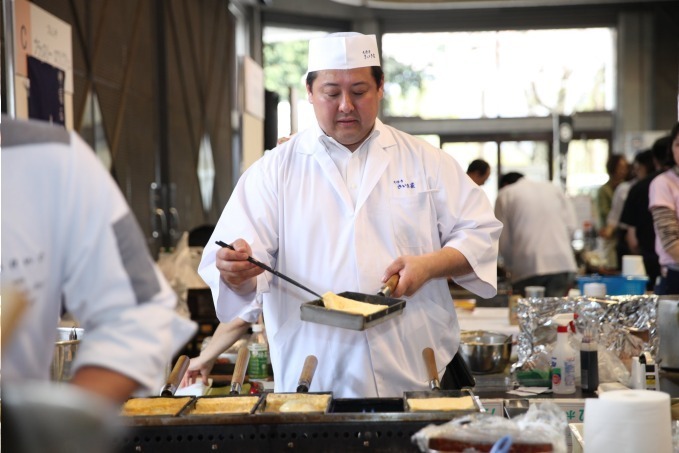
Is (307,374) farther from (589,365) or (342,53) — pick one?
(589,365)

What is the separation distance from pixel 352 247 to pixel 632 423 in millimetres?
850

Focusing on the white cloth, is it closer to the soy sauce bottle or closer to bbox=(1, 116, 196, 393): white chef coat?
the soy sauce bottle

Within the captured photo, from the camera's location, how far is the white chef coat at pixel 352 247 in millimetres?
2160

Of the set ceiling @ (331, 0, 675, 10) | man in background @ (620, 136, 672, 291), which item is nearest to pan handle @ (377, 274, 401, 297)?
man in background @ (620, 136, 672, 291)

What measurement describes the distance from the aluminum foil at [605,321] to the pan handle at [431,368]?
0.90 meters

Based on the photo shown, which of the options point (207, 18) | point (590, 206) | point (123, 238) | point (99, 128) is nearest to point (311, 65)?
point (123, 238)

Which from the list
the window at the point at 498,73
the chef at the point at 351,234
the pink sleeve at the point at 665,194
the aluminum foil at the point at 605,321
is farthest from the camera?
the window at the point at 498,73

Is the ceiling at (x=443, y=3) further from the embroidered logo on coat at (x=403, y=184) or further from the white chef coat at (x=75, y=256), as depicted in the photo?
the white chef coat at (x=75, y=256)

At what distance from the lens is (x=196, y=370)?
2545mm

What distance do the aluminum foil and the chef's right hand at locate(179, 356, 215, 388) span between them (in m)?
1.09

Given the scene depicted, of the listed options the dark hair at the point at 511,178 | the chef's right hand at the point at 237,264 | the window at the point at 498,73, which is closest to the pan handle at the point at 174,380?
the chef's right hand at the point at 237,264

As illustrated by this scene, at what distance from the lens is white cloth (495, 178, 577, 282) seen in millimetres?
5812

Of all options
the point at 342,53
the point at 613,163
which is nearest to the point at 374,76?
the point at 342,53

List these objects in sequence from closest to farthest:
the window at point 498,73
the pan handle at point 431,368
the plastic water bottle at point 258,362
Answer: the pan handle at point 431,368 → the plastic water bottle at point 258,362 → the window at point 498,73
